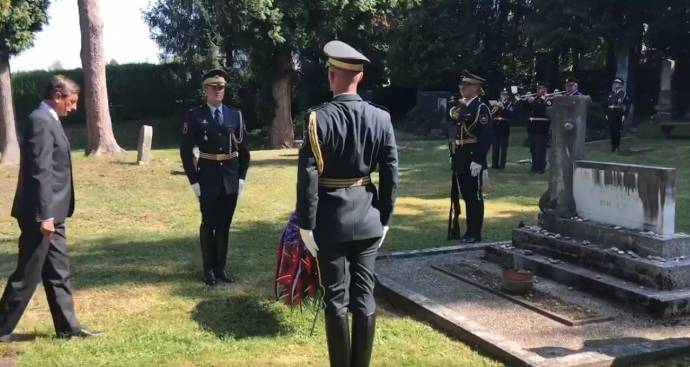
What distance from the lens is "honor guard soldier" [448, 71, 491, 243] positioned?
27.1 feet

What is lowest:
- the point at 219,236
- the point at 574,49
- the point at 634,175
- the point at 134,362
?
the point at 134,362

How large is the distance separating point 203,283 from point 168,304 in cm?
64

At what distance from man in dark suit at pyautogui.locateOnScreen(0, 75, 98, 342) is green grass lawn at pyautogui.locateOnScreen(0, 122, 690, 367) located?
0.26 meters

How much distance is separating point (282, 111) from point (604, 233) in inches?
715

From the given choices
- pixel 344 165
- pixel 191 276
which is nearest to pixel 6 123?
pixel 191 276

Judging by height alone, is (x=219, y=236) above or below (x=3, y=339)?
above

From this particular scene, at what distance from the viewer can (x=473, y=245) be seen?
790 centimetres

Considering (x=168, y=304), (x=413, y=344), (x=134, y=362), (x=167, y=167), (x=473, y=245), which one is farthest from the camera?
(x=167, y=167)

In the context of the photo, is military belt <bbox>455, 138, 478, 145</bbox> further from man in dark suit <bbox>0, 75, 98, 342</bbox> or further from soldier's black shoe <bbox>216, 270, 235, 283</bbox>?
man in dark suit <bbox>0, 75, 98, 342</bbox>

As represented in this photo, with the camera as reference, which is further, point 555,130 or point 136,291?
point 555,130

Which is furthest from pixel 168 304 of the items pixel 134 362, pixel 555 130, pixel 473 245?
pixel 555 130

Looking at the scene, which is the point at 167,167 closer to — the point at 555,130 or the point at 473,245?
the point at 473,245

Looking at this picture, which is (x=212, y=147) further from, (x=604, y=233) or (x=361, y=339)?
(x=604, y=233)

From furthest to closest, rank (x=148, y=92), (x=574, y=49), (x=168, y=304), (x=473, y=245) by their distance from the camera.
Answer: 1. (x=148, y=92)
2. (x=574, y=49)
3. (x=473, y=245)
4. (x=168, y=304)
